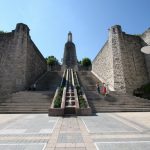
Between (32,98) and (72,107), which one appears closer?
(72,107)

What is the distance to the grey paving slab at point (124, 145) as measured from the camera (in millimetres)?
3840

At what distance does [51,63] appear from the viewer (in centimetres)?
5944

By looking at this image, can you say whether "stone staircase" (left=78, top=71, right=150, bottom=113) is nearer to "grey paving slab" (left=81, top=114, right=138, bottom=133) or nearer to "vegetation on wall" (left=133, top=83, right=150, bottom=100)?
"vegetation on wall" (left=133, top=83, right=150, bottom=100)

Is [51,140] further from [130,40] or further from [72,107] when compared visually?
[130,40]

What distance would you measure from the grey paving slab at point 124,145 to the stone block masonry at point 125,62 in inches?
591

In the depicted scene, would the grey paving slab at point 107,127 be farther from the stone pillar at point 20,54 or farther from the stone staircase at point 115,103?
the stone pillar at point 20,54

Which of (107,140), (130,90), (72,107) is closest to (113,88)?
(130,90)

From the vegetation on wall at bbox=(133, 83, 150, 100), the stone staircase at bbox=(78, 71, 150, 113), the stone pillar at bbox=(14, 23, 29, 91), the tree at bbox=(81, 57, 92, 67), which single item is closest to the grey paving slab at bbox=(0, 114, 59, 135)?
the stone staircase at bbox=(78, 71, 150, 113)

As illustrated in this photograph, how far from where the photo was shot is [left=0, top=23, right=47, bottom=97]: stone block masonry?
1900 cm

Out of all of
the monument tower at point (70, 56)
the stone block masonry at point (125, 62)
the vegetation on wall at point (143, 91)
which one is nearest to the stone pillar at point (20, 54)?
the stone block masonry at point (125, 62)

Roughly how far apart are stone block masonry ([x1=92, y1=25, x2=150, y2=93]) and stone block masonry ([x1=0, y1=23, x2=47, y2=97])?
1076 cm

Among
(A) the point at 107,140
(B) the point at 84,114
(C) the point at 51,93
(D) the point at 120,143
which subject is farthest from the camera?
(C) the point at 51,93

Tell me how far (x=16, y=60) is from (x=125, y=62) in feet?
44.9

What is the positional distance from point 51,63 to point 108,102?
156 ft
